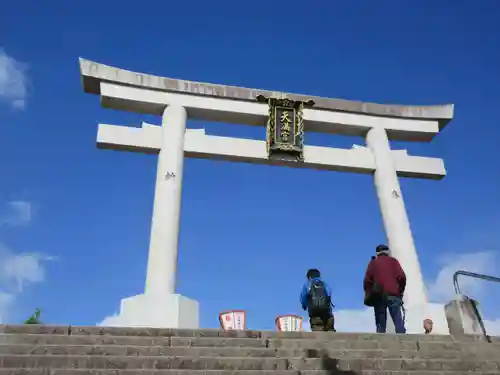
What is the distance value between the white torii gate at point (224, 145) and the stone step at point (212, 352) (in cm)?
297

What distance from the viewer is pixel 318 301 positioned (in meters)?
6.32

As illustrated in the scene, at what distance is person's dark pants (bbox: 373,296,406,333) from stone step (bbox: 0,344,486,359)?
1.10 metres

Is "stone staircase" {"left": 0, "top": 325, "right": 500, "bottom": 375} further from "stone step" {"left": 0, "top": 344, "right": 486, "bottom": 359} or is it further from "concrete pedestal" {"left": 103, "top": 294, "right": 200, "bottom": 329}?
"concrete pedestal" {"left": 103, "top": 294, "right": 200, "bottom": 329}

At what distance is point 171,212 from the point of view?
345 inches

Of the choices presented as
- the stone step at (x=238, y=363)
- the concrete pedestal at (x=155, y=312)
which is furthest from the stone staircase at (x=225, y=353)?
the concrete pedestal at (x=155, y=312)

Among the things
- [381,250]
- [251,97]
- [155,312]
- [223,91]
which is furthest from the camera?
[251,97]

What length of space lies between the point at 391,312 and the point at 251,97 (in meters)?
6.03

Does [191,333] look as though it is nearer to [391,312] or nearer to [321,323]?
[321,323]

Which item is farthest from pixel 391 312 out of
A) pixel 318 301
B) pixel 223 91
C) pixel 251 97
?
pixel 223 91

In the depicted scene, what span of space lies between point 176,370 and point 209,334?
3.11 ft

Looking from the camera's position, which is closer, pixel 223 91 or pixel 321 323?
pixel 321 323

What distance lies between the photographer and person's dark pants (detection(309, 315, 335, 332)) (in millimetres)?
6359

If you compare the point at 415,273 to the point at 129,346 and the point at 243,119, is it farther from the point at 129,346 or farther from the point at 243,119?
the point at 129,346

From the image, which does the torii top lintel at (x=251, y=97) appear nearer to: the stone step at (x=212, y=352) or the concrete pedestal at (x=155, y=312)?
the concrete pedestal at (x=155, y=312)
